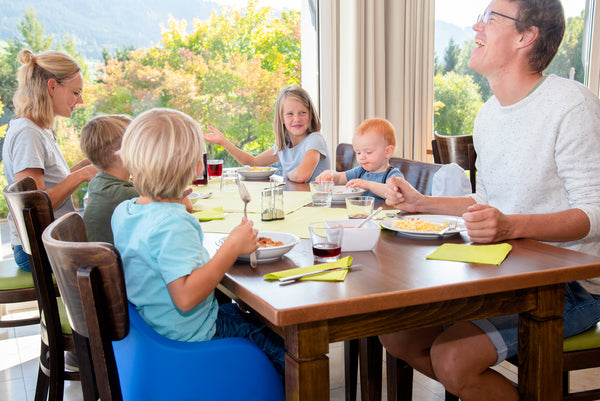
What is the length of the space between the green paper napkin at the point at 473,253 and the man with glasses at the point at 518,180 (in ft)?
0.22

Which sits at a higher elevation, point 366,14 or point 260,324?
point 366,14

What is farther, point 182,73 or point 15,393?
point 182,73

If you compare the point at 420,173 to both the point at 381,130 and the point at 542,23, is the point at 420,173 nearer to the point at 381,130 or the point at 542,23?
the point at 381,130

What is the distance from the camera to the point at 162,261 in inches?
45.2

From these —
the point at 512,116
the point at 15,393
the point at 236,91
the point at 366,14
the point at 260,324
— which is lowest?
the point at 15,393

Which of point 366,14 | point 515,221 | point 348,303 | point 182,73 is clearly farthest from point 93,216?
point 366,14

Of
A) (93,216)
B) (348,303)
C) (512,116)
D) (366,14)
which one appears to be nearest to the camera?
(348,303)

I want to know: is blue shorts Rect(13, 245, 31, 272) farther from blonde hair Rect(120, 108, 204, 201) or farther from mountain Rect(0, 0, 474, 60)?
mountain Rect(0, 0, 474, 60)

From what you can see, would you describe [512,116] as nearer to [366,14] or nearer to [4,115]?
[366,14]

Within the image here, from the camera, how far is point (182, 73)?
3.66m

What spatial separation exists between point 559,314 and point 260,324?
69 centimetres

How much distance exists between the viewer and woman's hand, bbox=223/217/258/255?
117cm

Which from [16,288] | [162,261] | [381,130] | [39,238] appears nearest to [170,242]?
[162,261]

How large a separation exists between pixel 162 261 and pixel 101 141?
0.83m
